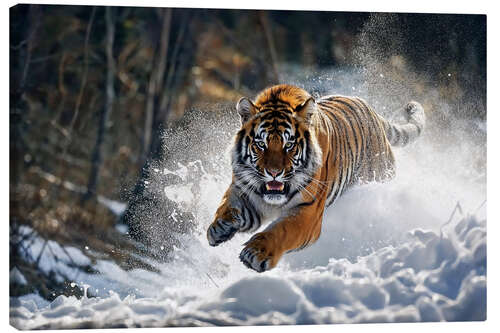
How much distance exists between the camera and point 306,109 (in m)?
5.02

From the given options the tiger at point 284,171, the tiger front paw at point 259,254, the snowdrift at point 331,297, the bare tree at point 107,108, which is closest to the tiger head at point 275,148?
the tiger at point 284,171

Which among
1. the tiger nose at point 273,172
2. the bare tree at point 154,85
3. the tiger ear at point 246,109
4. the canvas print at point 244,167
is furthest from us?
the bare tree at point 154,85

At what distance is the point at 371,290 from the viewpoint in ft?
17.1

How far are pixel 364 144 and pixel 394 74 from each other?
50 centimetres

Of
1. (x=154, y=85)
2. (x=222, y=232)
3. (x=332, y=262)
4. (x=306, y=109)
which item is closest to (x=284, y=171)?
(x=306, y=109)

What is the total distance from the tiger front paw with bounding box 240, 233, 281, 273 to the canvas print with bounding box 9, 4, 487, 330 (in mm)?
12

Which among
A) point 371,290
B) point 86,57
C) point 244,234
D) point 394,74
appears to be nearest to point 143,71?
point 86,57

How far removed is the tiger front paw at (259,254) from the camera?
487 cm

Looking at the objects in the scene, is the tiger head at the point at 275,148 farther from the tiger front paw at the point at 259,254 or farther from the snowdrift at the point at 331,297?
the snowdrift at the point at 331,297

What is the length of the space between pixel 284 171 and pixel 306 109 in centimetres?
44

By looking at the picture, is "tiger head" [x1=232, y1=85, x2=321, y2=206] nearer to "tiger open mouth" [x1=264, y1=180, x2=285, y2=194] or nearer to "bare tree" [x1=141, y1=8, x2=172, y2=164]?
"tiger open mouth" [x1=264, y1=180, x2=285, y2=194]

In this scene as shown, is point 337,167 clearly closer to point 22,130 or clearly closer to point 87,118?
point 87,118

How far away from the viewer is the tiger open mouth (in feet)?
16.0

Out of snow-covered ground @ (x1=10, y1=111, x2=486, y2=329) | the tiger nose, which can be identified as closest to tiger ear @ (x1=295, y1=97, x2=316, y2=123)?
the tiger nose
